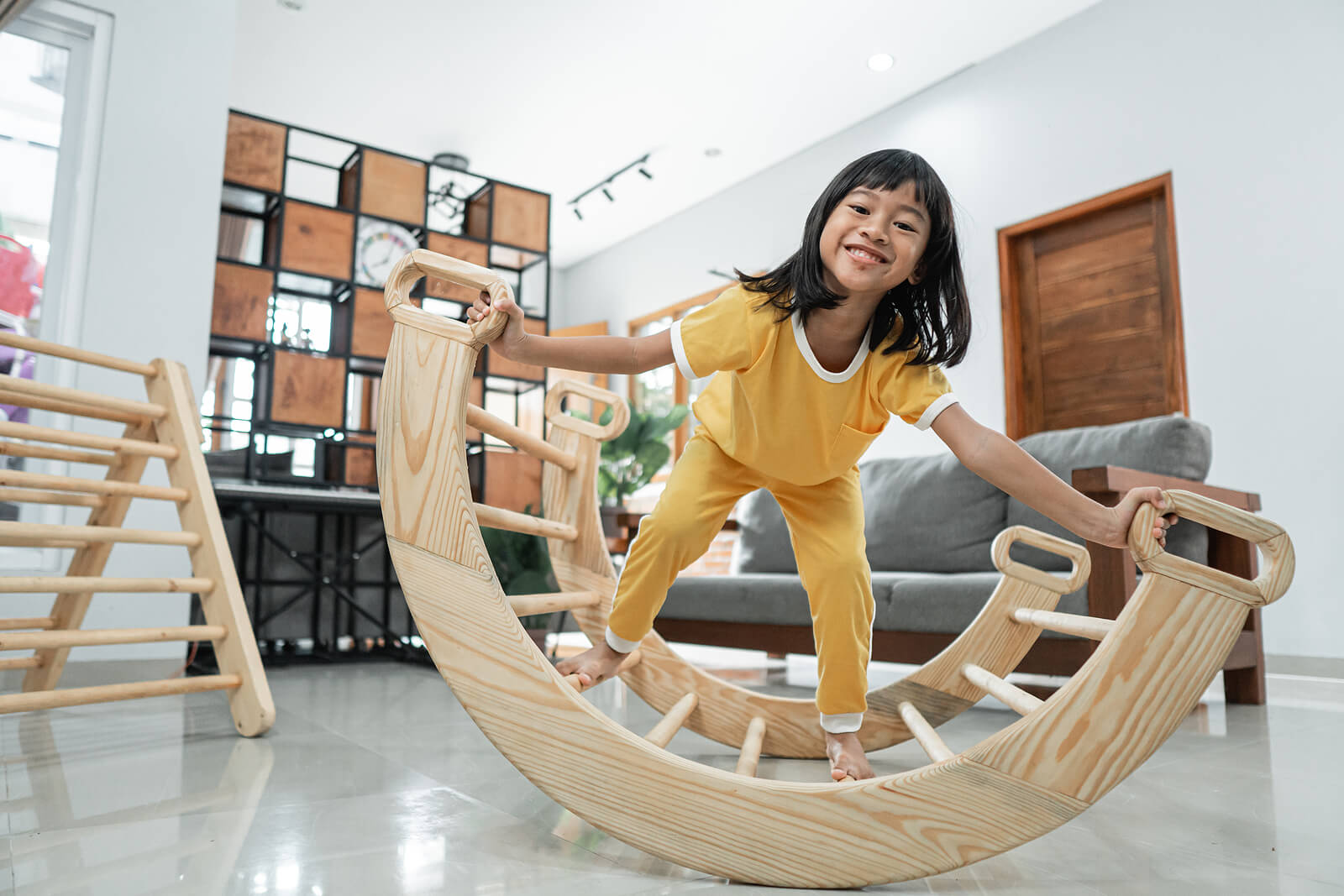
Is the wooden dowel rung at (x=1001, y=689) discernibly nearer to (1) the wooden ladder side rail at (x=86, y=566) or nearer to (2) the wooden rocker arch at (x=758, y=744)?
(2) the wooden rocker arch at (x=758, y=744)

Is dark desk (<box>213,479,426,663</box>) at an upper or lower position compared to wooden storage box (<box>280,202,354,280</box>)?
lower

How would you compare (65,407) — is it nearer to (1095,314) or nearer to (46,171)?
(46,171)

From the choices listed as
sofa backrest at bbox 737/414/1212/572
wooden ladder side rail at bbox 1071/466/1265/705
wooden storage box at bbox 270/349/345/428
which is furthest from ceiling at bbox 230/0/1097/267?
wooden ladder side rail at bbox 1071/466/1265/705

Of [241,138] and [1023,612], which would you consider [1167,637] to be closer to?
[1023,612]

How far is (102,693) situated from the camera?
4.45 feet

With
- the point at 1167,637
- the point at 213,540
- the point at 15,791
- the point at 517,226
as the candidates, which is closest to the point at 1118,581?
the point at 1167,637

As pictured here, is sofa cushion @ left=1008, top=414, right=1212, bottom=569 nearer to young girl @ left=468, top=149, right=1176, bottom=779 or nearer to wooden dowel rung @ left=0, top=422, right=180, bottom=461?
young girl @ left=468, top=149, right=1176, bottom=779

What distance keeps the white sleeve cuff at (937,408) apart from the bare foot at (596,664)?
564 mm

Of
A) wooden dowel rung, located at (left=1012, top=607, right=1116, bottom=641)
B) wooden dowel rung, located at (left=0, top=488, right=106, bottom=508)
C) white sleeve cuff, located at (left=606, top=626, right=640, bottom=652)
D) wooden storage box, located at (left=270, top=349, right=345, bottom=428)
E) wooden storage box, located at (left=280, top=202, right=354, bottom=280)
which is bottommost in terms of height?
white sleeve cuff, located at (left=606, top=626, right=640, bottom=652)

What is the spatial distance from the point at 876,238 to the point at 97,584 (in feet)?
4.61

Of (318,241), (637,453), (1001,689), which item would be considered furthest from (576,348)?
(637,453)

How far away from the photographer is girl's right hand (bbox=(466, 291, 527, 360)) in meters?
0.93

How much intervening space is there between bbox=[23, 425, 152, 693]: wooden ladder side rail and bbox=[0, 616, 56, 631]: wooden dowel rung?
0.02 metres

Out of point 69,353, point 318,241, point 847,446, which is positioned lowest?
point 847,446
